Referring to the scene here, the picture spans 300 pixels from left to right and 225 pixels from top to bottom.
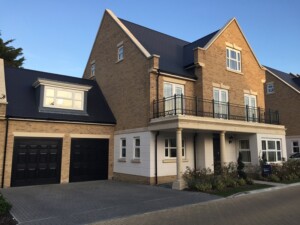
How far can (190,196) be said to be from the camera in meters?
11.6

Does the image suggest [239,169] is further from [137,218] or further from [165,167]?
[137,218]

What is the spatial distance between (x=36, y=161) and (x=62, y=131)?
2225 mm

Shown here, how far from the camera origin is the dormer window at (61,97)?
54.3 feet

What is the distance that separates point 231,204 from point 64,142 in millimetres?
10278

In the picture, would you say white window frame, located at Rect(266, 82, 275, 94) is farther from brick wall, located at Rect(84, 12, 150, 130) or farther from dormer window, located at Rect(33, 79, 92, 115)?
dormer window, located at Rect(33, 79, 92, 115)

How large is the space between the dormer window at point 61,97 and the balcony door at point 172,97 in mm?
5425

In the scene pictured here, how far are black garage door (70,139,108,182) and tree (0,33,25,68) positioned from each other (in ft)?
77.5

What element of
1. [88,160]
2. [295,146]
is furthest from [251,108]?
[295,146]

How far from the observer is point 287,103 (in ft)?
100

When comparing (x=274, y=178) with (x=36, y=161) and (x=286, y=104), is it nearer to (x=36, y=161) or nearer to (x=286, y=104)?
(x=36, y=161)

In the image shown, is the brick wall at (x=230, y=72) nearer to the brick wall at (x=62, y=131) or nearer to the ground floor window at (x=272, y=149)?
the ground floor window at (x=272, y=149)

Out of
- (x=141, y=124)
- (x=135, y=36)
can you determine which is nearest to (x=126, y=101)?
(x=141, y=124)

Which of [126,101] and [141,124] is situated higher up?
[126,101]

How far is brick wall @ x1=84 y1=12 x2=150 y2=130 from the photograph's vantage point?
54.6 feet
